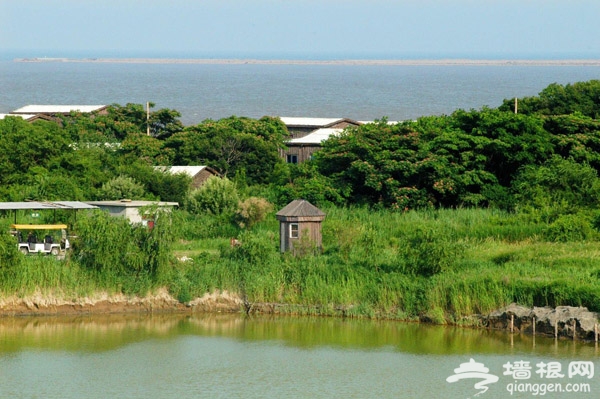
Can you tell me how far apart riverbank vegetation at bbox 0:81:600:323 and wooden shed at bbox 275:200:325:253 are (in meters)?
0.37

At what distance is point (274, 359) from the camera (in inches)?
1102

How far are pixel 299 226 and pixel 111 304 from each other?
247 inches

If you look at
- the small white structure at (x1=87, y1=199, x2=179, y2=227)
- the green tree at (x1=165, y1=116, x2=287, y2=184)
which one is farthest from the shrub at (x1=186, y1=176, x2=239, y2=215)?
the green tree at (x1=165, y1=116, x2=287, y2=184)

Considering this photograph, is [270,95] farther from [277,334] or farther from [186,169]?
[277,334]

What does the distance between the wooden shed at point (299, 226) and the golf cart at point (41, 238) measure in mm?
6234

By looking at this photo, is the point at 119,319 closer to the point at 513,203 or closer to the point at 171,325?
the point at 171,325

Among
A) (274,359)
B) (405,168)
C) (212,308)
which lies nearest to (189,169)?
(405,168)

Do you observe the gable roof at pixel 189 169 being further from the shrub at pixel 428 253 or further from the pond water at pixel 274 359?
the shrub at pixel 428 253

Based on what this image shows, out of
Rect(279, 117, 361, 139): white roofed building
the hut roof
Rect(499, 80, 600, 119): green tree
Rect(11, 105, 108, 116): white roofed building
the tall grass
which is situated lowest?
the tall grass

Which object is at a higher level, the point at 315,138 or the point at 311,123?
the point at 315,138

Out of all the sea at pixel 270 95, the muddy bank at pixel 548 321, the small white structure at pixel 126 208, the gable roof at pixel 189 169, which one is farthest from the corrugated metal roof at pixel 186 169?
the sea at pixel 270 95

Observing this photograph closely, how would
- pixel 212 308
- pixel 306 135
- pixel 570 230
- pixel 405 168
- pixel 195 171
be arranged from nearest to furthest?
pixel 212 308
pixel 570 230
pixel 405 168
pixel 195 171
pixel 306 135

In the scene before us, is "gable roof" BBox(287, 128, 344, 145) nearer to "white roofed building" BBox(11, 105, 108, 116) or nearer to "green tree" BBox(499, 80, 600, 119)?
"green tree" BBox(499, 80, 600, 119)

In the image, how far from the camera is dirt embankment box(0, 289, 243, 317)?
1246 inches
